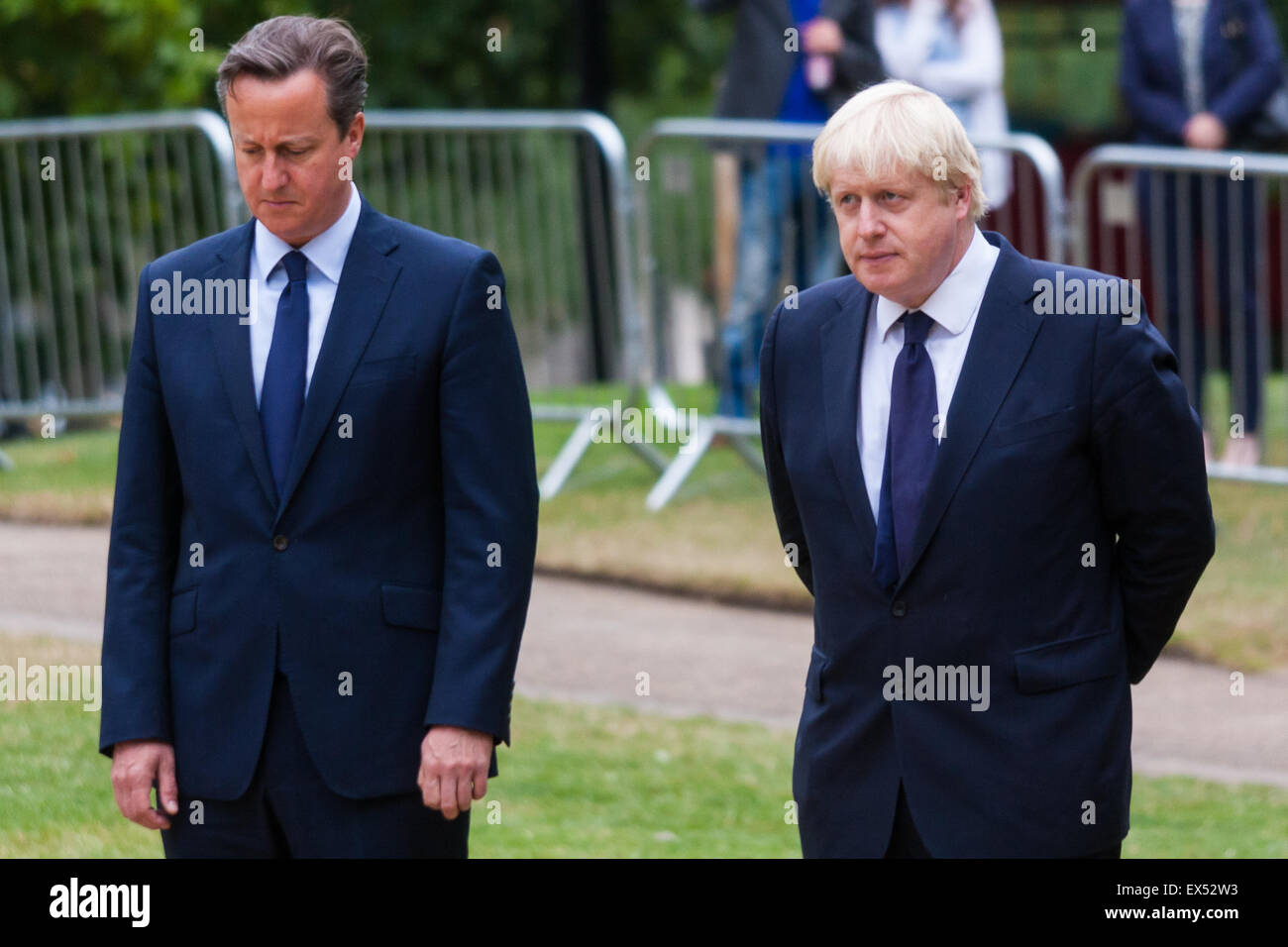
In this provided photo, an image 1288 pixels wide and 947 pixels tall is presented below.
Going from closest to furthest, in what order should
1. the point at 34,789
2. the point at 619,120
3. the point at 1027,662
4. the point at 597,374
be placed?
1. the point at 1027,662
2. the point at 34,789
3. the point at 597,374
4. the point at 619,120

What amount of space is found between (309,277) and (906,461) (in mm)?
1081

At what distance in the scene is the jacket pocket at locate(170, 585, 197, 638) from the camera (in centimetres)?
359

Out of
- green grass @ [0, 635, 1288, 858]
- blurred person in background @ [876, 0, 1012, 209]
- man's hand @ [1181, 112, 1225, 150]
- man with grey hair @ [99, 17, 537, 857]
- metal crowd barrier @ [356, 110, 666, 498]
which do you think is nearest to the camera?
man with grey hair @ [99, 17, 537, 857]

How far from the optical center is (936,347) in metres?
3.54

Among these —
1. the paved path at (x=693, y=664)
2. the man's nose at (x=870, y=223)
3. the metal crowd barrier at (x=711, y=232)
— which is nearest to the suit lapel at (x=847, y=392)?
the man's nose at (x=870, y=223)

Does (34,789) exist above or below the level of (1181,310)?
below

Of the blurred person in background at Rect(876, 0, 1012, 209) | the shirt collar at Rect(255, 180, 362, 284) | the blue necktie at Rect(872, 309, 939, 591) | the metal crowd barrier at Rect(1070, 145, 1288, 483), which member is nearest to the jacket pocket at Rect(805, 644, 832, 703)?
the blue necktie at Rect(872, 309, 939, 591)

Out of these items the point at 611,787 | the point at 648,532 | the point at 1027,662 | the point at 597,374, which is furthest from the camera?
the point at 597,374

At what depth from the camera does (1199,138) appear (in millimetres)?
9672

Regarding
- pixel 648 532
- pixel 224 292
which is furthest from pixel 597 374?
pixel 224 292

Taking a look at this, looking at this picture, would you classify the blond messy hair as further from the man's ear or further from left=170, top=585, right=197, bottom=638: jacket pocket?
left=170, top=585, right=197, bottom=638: jacket pocket

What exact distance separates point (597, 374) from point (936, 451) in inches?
328

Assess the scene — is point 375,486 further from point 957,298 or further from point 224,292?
point 957,298

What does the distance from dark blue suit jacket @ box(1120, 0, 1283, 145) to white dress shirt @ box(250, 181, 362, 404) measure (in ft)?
22.7
